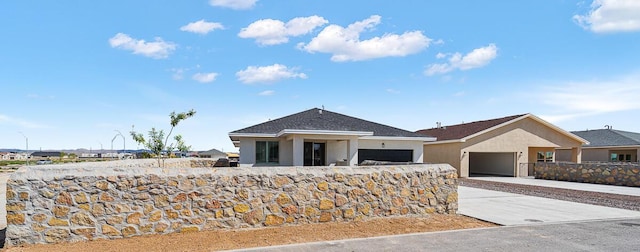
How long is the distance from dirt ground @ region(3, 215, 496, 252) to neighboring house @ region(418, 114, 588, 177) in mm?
18728

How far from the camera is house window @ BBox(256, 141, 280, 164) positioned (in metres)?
21.2

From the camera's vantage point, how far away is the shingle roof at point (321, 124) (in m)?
20.6

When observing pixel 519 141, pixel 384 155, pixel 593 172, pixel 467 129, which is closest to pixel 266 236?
pixel 384 155

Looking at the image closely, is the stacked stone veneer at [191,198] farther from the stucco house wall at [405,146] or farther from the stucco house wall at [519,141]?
the stucco house wall at [519,141]

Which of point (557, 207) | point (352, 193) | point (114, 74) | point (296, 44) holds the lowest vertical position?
point (557, 207)

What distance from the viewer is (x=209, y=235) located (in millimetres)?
6867

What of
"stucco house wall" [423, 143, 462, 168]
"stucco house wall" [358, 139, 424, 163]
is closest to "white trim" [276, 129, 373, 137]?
"stucco house wall" [358, 139, 424, 163]

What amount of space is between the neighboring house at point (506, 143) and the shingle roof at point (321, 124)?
512 centimetres

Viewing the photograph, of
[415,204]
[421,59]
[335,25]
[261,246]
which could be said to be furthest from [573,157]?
[261,246]

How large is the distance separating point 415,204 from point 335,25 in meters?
10.3

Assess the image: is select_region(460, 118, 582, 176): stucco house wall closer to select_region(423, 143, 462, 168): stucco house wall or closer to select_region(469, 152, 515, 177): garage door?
select_region(423, 143, 462, 168): stucco house wall

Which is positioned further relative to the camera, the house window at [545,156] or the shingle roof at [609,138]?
the shingle roof at [609,138]

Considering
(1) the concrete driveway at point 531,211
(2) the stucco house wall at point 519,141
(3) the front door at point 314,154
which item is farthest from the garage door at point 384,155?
(1) the concrete driveway at point 531,211

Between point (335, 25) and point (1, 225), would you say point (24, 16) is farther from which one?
point (335, 25)
